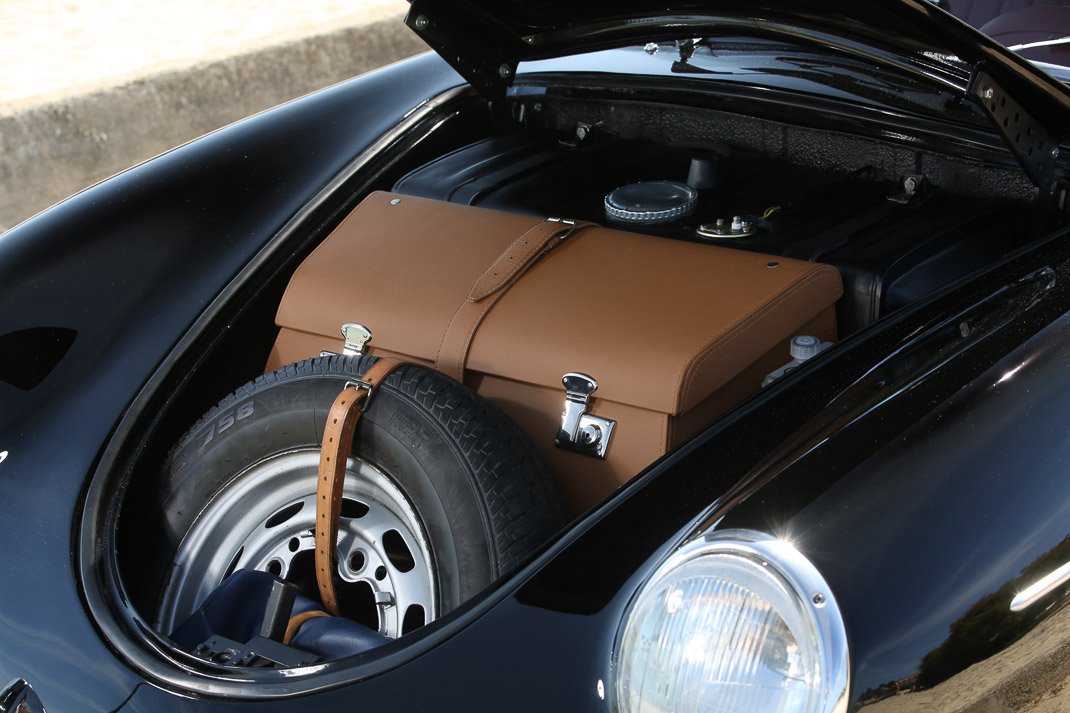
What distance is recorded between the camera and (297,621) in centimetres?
143

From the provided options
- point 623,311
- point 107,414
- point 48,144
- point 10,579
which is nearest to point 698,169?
point 623,311

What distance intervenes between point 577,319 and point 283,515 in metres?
0.49

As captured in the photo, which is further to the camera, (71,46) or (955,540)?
(71,46)

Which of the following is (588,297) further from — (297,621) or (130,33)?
(130,33)

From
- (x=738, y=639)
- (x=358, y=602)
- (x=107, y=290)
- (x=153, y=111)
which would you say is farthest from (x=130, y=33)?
(x=738, y=639)

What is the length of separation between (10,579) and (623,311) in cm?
87

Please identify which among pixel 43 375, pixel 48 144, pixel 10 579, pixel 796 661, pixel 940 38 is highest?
pixel 940 38

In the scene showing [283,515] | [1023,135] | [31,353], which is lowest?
[283,515]

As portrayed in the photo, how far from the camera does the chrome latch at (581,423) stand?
154 centimetres

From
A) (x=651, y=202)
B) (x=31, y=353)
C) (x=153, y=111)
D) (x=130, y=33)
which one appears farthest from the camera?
(x=130, y=33)

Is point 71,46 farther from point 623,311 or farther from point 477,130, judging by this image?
point 623,311

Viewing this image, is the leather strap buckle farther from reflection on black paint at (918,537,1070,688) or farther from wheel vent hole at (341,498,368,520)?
reflection on black paint at (918,537,1070,688)

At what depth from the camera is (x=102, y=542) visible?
1.53m

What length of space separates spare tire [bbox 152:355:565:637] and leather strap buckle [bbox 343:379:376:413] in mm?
10
